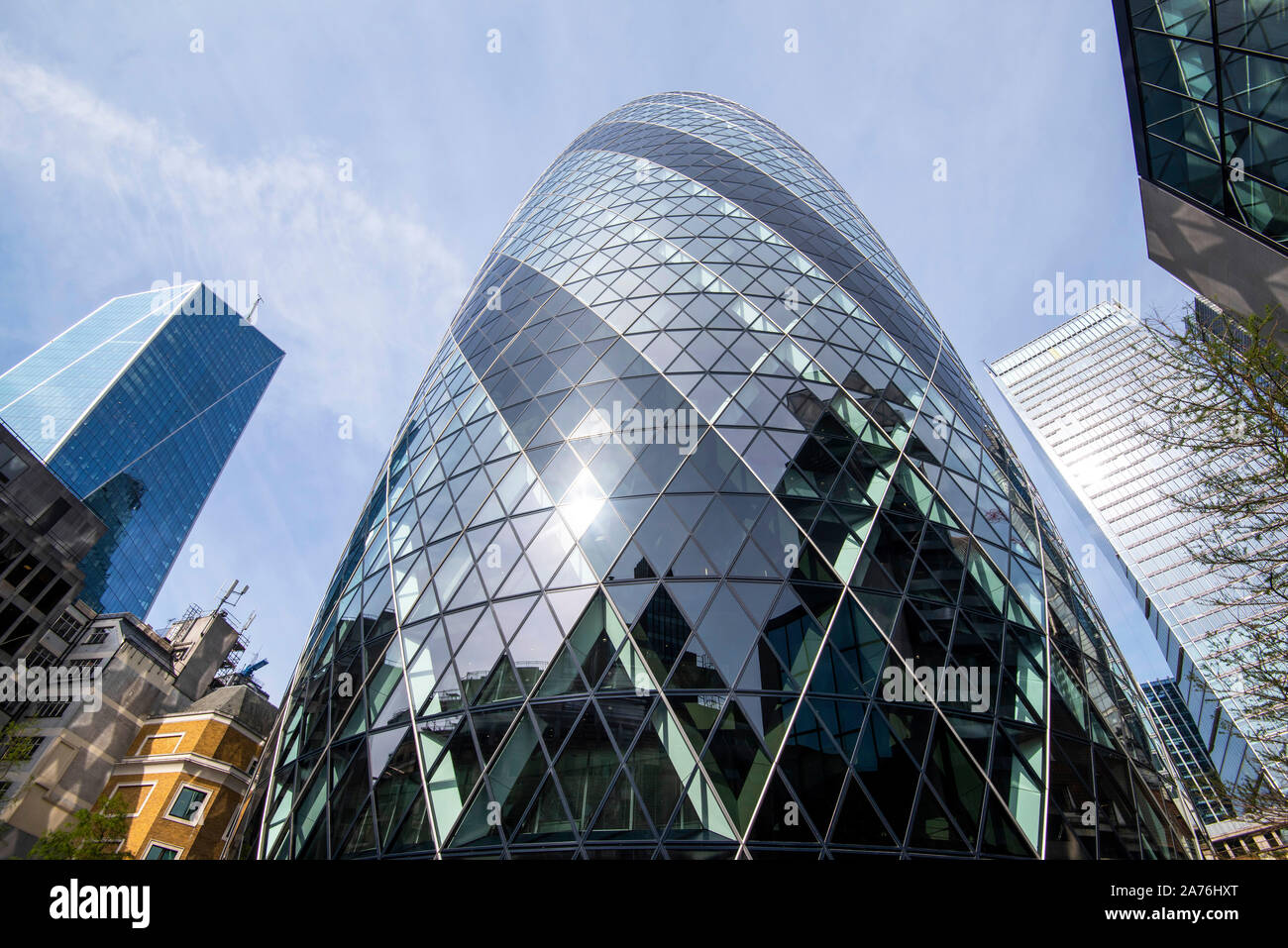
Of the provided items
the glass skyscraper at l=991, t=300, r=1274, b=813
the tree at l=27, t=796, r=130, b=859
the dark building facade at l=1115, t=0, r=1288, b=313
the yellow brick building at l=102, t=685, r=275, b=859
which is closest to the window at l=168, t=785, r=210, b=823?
the yellow brick building at l=102, t=685, r=275, b=859

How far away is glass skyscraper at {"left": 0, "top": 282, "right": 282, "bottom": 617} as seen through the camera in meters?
94.3

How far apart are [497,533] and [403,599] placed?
10.0 ft

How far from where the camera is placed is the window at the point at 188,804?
31922 mm

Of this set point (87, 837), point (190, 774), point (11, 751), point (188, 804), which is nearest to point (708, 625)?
point (87, 837)

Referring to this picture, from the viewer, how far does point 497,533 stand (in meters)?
14.8

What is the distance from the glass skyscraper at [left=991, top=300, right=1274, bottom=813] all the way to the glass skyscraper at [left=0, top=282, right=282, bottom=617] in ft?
453

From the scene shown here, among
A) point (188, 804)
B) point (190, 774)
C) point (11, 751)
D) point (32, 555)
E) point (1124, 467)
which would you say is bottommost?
point (188, 804)

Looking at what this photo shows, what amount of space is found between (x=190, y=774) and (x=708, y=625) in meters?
36.6

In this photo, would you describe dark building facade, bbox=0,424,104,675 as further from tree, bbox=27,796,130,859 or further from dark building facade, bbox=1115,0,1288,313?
dark building facade, bbox=1115,0,1288,313

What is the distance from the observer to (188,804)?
32406 millimetres

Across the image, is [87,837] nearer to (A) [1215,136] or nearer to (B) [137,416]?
(A) [1215,136]

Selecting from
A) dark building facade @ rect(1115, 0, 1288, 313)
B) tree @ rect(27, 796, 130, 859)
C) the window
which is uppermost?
dark building facade @ rect(1115, 0, 1288, 313)
